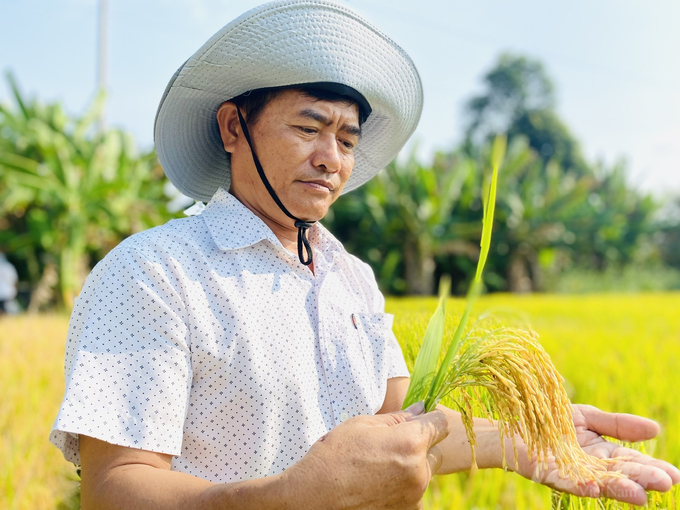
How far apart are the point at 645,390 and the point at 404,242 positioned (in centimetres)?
831

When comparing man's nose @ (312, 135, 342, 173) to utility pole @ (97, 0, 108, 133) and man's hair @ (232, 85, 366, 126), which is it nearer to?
man's hair @ (232, 85, 366, 126)

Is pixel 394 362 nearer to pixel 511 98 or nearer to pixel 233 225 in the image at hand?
pixel 233 225

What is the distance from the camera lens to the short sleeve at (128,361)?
877mm

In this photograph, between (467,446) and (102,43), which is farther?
(102,43)

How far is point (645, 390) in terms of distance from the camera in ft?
9.98

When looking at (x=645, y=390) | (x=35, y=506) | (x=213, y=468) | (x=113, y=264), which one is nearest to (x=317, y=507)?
(x=213, y=468)

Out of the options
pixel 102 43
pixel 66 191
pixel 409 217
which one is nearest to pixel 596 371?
pixel 66 191

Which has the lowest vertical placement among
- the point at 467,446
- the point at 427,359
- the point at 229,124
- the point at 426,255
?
the point at 426,255

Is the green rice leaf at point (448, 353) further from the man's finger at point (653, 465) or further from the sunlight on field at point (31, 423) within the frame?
the sunlight on field at point (31, 423)

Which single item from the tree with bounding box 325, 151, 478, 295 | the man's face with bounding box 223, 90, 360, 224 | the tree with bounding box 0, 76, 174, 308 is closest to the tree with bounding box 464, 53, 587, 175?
the tree with bounding box 325, 151, 478, 295

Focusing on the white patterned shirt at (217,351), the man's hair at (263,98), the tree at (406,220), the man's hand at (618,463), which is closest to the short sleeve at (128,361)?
the white patterned shirt at (217,351)

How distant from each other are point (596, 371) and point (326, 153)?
9.32ft

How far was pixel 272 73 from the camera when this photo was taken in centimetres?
122

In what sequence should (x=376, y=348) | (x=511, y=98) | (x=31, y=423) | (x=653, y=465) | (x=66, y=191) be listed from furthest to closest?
(x=511, y=98), (x=66, y=191), (x=31, y=423), (x=376, y=348), (x=653, y=465)
